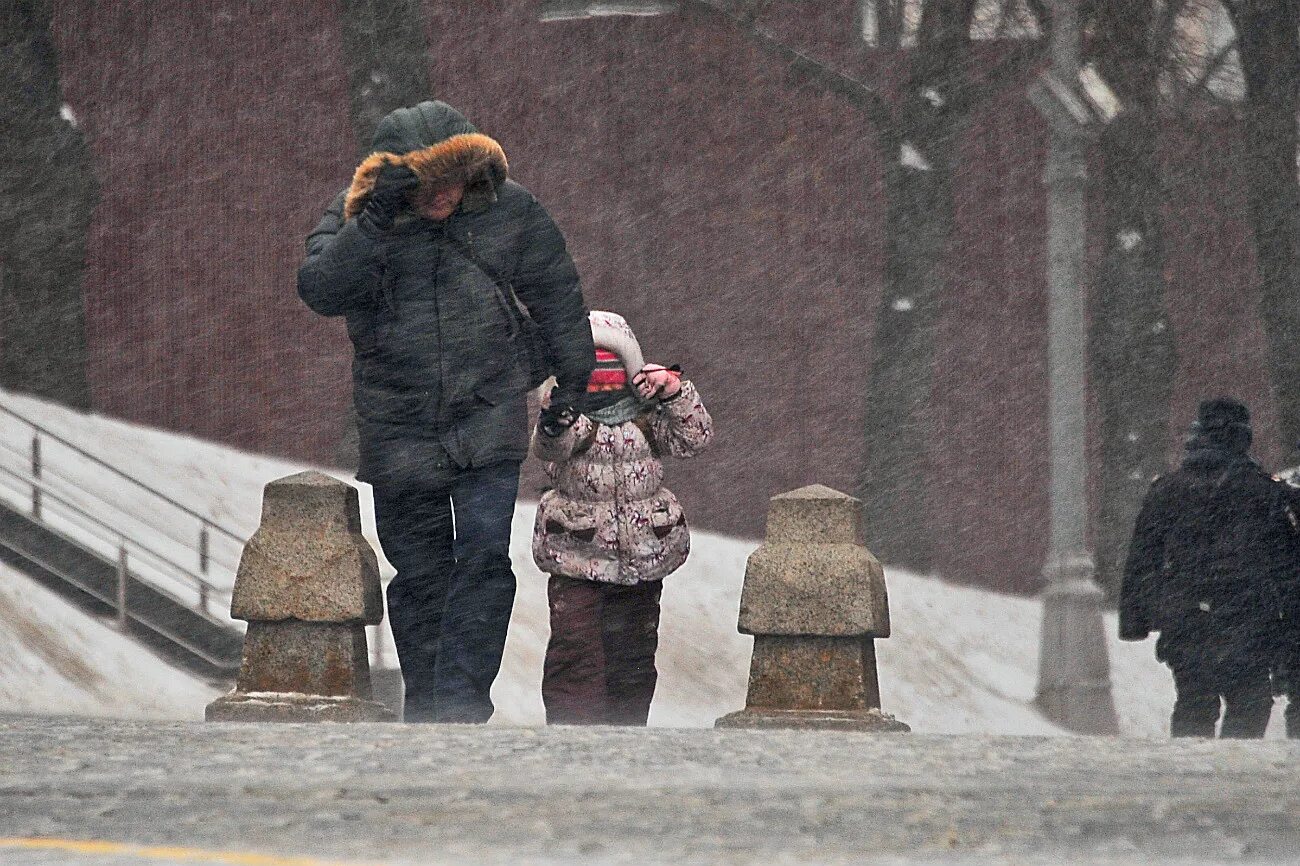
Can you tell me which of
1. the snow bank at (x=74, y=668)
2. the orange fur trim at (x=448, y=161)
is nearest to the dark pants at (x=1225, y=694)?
the orange fur trim at (x=448, y=161)

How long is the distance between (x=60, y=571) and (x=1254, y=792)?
12077 mm

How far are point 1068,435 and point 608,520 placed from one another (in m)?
9.31

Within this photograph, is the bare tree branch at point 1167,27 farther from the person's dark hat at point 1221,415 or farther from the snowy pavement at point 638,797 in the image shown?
the snowy pavement at point 638,797

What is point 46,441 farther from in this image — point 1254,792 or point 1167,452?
point 1254,792

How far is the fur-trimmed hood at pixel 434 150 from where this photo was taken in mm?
6953

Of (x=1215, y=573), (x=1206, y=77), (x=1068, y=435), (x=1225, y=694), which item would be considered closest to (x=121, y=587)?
(x=1068, y=435)

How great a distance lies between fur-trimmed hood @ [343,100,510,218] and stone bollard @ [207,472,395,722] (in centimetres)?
159

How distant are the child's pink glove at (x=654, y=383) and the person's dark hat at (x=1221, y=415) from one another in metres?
3.53

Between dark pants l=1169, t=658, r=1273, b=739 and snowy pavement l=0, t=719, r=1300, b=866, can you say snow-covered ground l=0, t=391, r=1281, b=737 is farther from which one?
snowy pavement l=0, t=719, r=1300, b=866

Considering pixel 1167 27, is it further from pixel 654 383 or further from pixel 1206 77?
pixel 654 383

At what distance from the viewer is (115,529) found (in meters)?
16.4

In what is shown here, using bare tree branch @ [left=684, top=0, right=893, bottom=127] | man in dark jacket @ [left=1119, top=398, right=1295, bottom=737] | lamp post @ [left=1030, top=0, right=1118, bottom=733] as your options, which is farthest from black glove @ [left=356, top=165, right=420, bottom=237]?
bare tree branch @ [left=684, top=0, right=893, bottom=127]

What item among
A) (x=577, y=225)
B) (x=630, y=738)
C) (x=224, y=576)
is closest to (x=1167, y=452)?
(x=577, y=225)

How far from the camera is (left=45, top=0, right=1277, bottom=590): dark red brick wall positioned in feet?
67.6
